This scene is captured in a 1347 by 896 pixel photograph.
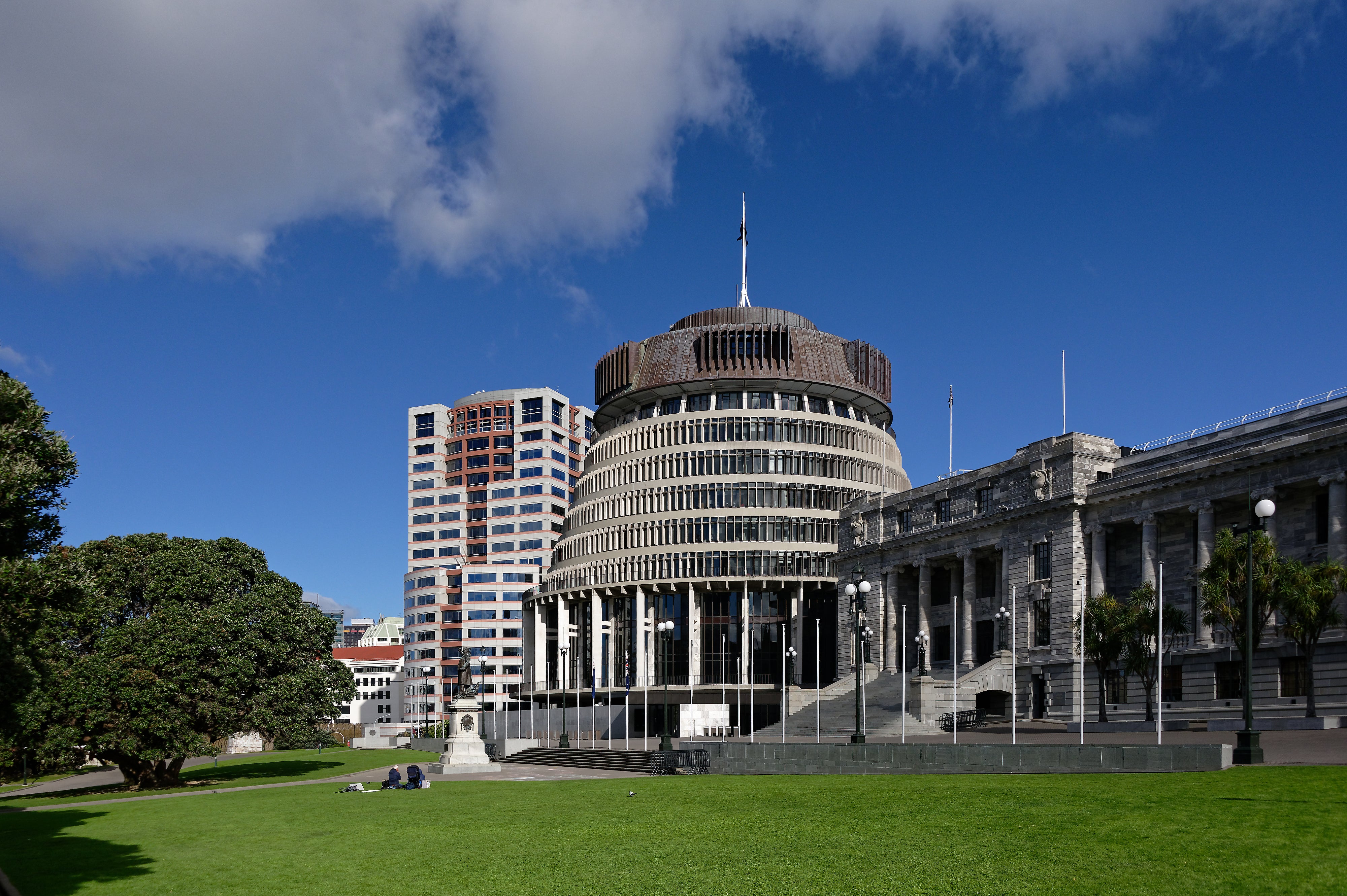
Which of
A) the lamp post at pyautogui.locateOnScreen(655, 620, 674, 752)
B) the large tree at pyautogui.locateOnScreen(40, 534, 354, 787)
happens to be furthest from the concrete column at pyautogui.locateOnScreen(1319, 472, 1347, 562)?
the large tree at pyautogui.locateOnScreen(40, 534, 354, 787)

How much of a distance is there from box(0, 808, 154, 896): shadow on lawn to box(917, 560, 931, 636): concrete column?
66750 millimetres

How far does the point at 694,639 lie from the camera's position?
119 metres

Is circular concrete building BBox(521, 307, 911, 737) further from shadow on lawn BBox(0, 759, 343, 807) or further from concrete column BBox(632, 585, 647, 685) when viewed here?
shadow on lawn BBox(0, 759, 343, 807)

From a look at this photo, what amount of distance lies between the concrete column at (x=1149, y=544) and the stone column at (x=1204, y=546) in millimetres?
2819

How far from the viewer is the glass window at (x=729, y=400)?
407 ft

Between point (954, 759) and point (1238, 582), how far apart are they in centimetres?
2079

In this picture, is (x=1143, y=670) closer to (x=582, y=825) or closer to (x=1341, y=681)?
(x=1341, y=681)

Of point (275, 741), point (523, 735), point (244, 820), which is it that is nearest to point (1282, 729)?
point (244, 820)

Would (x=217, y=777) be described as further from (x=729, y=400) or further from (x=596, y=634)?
(x=729, y=400)

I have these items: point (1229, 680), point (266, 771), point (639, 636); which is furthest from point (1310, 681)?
point (639, 636)

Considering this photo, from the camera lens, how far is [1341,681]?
56656mm

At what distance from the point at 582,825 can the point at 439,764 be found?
36.2m

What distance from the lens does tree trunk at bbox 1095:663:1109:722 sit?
209 ft

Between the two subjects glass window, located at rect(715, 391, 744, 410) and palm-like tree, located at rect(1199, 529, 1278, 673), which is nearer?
palm-like tree, located at rect(1199, 529, 1278, 673)
